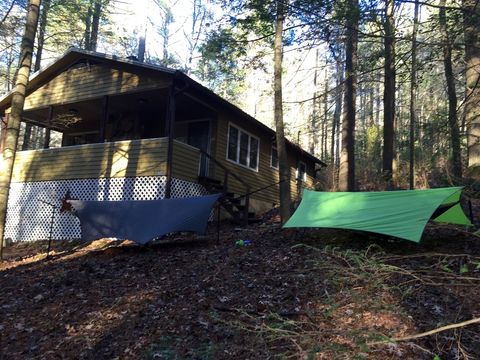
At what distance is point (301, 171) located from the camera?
20.0 meters

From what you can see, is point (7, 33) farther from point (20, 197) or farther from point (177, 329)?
point (177, 329)

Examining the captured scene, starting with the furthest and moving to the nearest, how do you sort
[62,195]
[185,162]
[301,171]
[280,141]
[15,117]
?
1. [301,171]
2. [62,195]
3. [185,162]
4. [280,141]
5. [15,117]

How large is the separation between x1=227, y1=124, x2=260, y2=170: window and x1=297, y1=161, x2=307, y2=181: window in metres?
4.29

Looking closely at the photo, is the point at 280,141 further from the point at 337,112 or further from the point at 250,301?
the point at 337,112

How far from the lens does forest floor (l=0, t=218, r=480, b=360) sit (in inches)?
151

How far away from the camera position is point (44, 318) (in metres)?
5.62

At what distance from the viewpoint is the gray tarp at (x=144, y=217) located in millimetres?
8562

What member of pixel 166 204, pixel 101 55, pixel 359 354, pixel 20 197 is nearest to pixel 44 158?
pixel 20 197

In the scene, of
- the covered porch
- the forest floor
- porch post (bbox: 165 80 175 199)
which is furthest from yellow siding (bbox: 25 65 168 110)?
the forest floor

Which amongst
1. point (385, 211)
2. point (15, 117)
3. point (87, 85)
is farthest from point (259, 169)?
point (385, 211)

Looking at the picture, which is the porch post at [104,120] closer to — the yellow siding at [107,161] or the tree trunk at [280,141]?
the yellow siding at [107,161]

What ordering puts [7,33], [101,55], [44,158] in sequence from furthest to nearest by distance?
[7,33] < [44,158] < [101,55]

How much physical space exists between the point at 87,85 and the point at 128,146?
3256 millimetres

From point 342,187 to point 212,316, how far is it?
9862 mm
